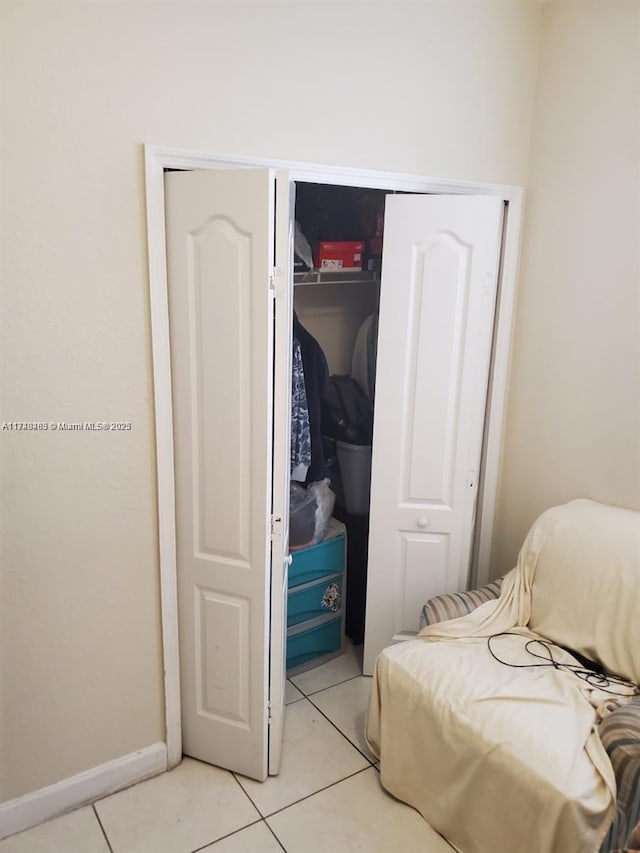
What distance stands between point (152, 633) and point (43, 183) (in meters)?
1.45

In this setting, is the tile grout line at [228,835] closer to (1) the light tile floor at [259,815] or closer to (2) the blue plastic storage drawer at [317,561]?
(1) the light tile floor at [259,815]

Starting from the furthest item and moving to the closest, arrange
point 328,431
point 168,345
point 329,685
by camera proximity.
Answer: point 328,431, point 329,685, point 168,345

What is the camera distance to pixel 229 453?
6.42 feet

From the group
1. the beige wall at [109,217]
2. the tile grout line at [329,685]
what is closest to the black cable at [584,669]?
the tile grout line at [329,685]

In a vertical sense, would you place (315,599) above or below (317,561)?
below

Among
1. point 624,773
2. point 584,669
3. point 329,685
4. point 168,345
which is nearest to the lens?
point 624,773

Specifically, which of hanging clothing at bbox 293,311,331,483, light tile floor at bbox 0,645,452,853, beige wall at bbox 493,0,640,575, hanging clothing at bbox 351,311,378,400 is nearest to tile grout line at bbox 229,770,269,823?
Result: light tile floor at bbox 0,645,452,853

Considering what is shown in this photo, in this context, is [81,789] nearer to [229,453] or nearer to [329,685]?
[329,685]

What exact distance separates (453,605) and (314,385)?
3.44 feet

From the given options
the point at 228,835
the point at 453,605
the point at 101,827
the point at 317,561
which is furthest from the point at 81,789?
the point at 453,605

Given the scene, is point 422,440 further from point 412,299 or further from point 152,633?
point 152,633

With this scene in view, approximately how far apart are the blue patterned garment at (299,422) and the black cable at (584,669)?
3.32 feet

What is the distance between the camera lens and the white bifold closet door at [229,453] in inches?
71.3

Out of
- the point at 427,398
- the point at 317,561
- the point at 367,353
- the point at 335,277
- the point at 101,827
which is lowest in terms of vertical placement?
the point at 101,827
